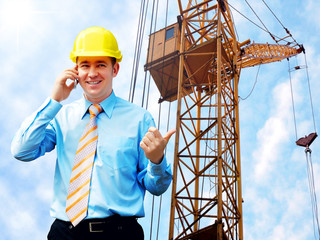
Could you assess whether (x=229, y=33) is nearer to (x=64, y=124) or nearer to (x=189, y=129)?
(x=189, y=129)

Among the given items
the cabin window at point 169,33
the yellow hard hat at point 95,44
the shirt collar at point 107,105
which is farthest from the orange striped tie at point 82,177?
the cabin window at point 169,33

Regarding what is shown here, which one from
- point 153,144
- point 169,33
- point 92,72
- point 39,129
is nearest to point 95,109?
point 92,72

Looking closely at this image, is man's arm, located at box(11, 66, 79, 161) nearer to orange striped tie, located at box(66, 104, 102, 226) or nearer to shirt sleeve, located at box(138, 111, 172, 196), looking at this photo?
orange striped tie, located at box(66, 104, 102, 226)

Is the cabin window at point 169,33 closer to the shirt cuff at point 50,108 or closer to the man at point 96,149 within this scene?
the man at point 96,149

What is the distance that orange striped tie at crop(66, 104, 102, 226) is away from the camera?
1745 millimetres

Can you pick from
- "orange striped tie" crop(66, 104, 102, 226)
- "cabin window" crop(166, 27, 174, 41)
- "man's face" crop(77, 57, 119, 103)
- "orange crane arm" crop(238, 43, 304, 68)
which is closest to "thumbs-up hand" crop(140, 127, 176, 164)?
"orange striped tie" crop(66, 104, 102, 226)

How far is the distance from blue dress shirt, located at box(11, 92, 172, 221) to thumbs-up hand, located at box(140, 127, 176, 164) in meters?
0.06

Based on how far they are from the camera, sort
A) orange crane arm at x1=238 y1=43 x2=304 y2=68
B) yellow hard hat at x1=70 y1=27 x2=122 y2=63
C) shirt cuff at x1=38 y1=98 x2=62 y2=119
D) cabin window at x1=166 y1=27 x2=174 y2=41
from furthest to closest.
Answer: orange crane arm at x1=238 y1=43 x2=304 y2=68
cabin window at x1=166 y1=27 x2=174 y2=41
yellow hard hat at x1=70 y1=27 x2=122 y2=63
shirt cuff at x1=38 y1=98 x2=62 y2=119

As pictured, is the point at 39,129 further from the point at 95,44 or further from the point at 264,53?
the point at 264,53

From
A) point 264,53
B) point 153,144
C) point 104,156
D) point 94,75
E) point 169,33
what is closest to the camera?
point 153,144

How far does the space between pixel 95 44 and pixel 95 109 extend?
1.09 feet

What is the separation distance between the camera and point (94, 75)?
1968 mm

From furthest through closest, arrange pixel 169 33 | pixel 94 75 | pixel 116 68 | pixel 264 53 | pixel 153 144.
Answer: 1. pixel 264 53
2. pixel 169 33
3. pixel 116 68
4. pixel 94 75
5. pixel 153 144

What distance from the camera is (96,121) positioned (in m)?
1.96
